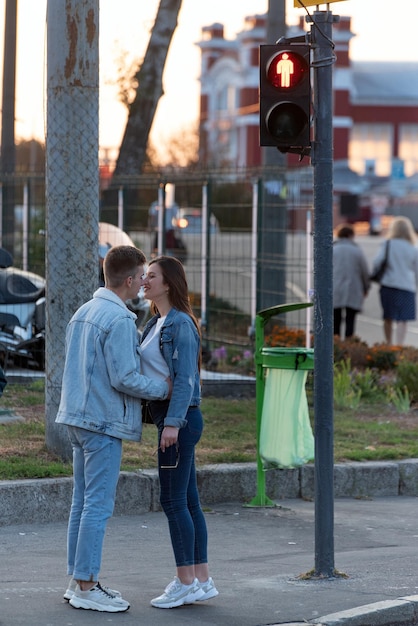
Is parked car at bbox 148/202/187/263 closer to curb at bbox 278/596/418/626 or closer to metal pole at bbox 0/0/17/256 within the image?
metal pole at bbox 0/0/17/256

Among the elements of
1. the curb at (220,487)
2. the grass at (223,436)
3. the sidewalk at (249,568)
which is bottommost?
the sidewalk at (249,568)

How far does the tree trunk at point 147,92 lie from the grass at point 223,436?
713 centimetres

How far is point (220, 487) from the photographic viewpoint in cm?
857

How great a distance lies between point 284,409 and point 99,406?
2.53 meters

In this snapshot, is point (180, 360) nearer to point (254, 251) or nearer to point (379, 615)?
point (379, 615)

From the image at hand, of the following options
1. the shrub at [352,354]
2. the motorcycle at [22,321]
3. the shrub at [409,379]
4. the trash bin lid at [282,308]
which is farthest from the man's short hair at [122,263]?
the shrub at [352,354]

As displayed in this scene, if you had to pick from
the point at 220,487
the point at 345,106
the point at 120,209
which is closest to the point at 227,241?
the point at 120,209

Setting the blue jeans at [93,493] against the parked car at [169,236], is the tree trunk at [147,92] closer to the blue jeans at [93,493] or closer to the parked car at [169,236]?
the parked car at [169,236]

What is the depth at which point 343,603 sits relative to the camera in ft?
19.5

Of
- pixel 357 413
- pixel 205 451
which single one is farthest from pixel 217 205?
pixel 205 451

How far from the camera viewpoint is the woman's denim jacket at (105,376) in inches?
226

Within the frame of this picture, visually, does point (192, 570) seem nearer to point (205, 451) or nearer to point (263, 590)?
point (263, 590)

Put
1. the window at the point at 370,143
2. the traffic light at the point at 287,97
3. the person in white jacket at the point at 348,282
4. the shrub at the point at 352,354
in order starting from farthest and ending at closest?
the window at the point at 370,143, the person in white jacket at the point at 348,282, the shrub at the point at 352,354, the traffic light at the point at 287,97

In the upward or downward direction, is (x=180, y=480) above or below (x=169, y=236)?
below
